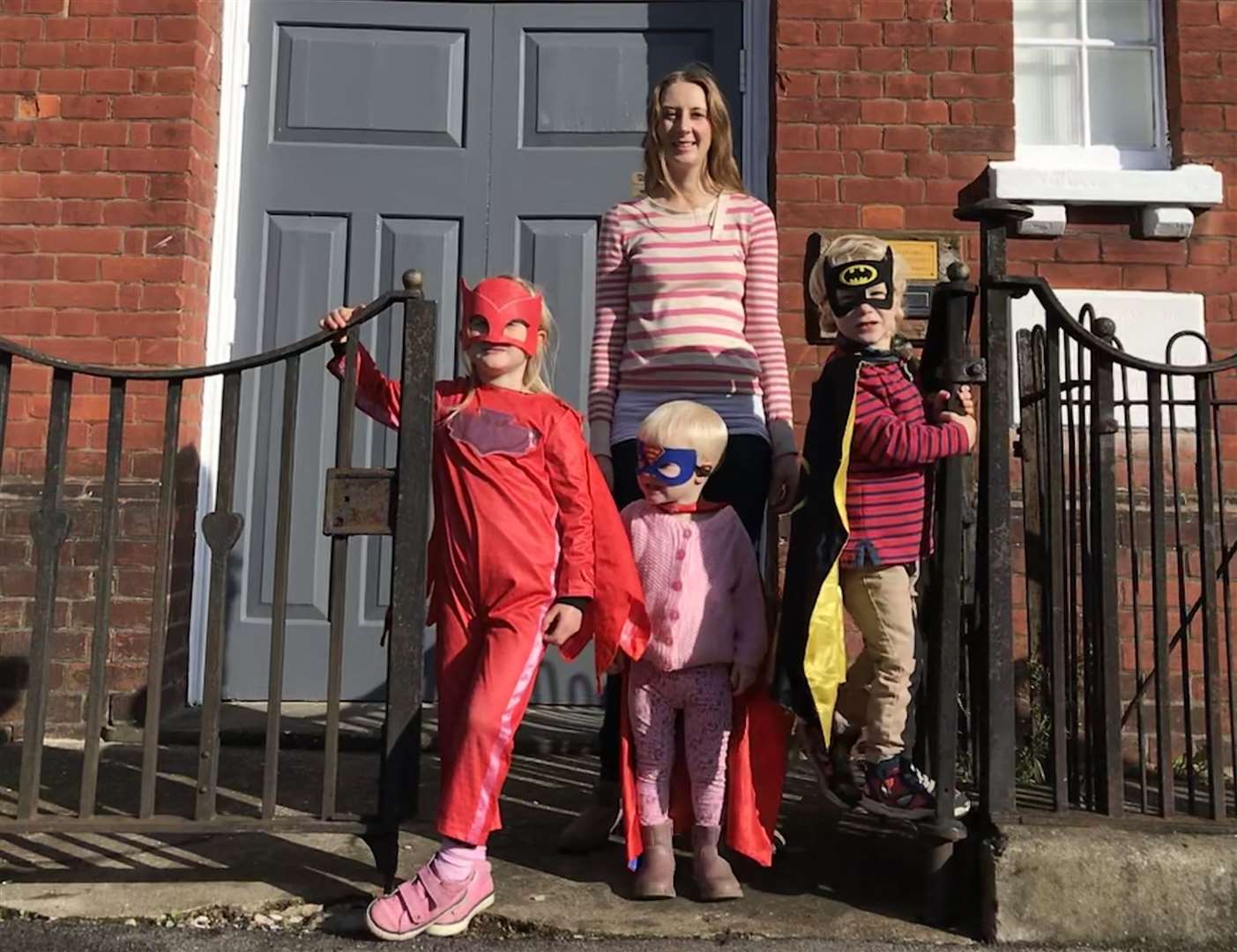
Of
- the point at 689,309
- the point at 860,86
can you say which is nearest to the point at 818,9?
the point at 860,86

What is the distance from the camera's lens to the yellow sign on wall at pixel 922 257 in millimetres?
4008

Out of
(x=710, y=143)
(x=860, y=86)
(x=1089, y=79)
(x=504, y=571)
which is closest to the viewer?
(x=504, y=571)

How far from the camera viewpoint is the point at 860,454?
2453 mm

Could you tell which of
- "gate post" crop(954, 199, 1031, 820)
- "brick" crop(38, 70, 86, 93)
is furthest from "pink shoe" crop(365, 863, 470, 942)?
"brick" crop(38, 70, 86, 93)

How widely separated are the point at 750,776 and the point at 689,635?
38 cm

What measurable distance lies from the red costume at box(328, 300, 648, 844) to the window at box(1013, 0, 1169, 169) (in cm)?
278

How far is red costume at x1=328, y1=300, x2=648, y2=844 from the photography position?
231 cm

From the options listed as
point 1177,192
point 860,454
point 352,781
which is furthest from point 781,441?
point 1177,192

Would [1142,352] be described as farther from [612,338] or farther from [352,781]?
[352,781]

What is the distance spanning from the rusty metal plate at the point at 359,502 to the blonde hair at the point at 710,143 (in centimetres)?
111

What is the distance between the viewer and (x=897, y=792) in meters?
2.38

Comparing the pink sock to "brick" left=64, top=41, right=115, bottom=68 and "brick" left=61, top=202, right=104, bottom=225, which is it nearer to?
"brick" left=61, top=202, right=104, bottom=225

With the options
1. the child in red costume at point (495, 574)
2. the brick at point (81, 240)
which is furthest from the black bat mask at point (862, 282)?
the brick at point (81, 240)

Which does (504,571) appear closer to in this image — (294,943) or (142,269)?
(294,943)
